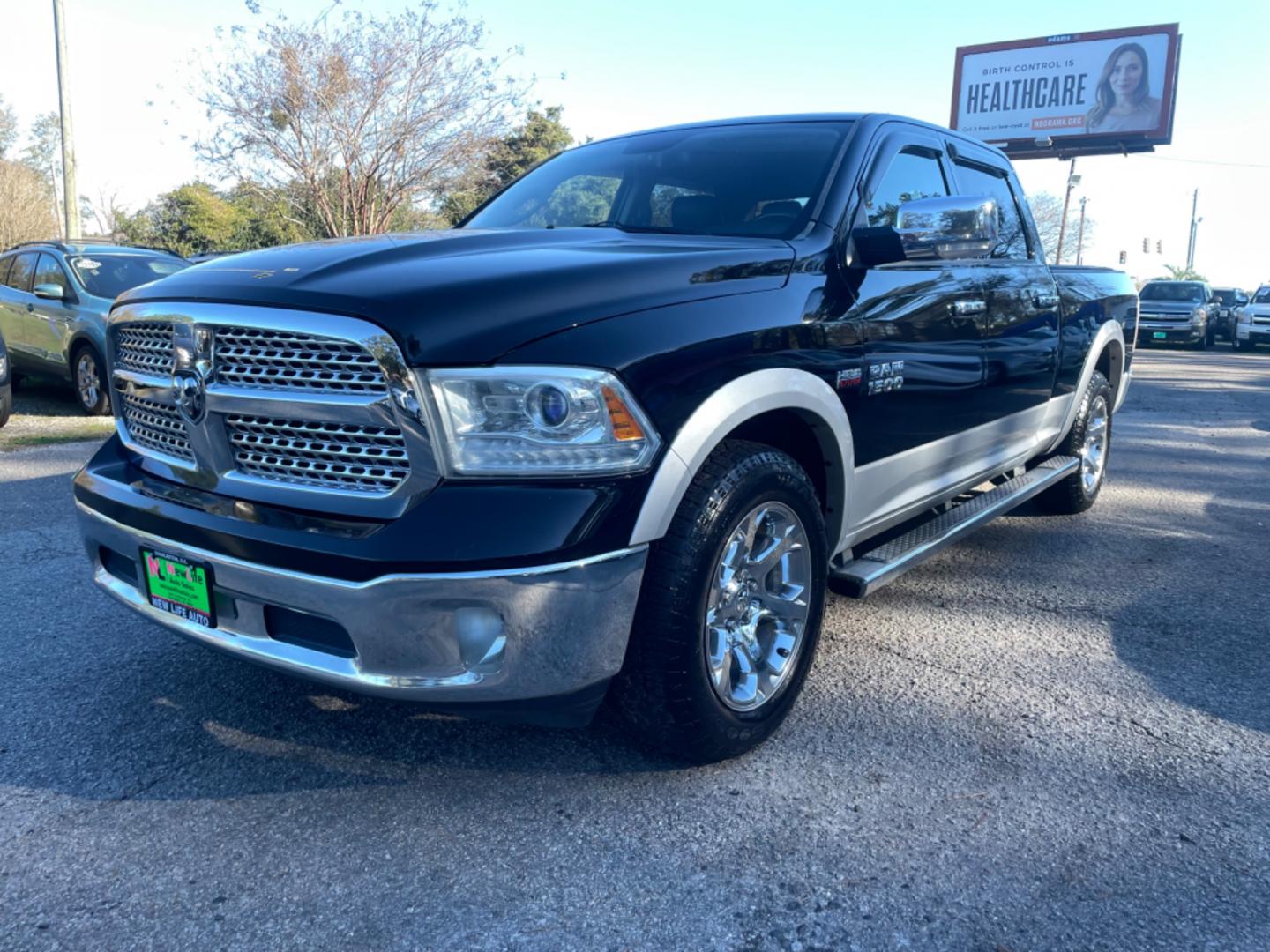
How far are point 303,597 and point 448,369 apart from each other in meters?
0.63

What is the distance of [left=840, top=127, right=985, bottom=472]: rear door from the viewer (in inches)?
130

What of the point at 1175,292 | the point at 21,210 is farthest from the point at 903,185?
the point at 21,210

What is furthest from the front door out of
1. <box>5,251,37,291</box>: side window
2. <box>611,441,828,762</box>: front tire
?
<box>5,251,37,291</box>: side window

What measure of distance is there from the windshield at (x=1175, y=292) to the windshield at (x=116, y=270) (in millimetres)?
24531

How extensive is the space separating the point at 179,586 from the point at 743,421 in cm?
155

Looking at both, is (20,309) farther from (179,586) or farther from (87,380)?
(179,586)

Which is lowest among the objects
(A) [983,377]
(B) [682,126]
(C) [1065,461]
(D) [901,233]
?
(C) [1065,461]

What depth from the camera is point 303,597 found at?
232 centimetres

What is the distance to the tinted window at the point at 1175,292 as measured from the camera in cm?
2627

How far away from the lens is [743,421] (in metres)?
2.73

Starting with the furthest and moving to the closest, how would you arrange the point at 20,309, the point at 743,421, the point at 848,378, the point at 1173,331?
the point at 1173,331, the point at 20,309, the point at 848,378, the point at 743,421

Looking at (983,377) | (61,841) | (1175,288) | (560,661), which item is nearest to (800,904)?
(560,661)

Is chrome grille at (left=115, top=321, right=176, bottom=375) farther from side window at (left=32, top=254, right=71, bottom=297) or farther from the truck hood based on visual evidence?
side window at (left=32, top=254, right=71, bottom=297)

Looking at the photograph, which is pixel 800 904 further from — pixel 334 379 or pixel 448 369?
pixel 334 379
